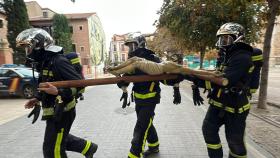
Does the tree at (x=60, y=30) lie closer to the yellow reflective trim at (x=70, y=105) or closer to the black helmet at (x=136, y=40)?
the black helmet at (x=136, y=40)

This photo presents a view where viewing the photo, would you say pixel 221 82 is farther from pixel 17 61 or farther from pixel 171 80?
pixel 17 61

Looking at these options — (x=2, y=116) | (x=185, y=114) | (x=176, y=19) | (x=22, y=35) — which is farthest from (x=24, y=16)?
(x=22, y=35)

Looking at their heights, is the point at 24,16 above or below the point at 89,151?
above

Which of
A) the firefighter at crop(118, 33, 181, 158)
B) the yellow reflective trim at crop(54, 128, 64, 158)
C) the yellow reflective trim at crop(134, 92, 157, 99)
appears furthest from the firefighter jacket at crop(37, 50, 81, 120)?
the yellow reflective trim at crop(134, 92, 157, 99)

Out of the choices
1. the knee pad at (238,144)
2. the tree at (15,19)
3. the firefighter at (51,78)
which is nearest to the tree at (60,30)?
the tree at (15,19)

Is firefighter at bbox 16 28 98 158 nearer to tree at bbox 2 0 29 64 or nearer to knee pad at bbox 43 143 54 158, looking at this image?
knee pad at bbox 43 143 54 158

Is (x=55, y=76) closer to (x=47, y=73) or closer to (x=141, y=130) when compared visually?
(x=47, y=73)

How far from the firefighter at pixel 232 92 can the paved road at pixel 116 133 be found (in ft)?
4.07

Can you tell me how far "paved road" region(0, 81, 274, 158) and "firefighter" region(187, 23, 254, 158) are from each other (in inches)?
48.8

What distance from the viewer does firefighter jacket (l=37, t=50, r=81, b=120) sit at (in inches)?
137

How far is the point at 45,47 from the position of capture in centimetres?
364

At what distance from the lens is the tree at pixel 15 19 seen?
3145 cm

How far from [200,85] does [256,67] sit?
81 cm

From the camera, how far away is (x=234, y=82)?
134 inches
